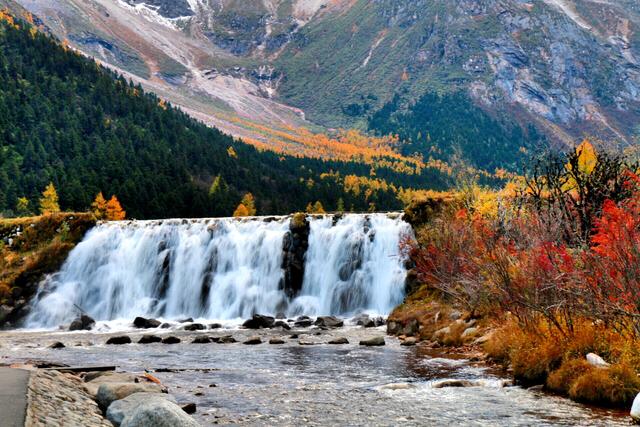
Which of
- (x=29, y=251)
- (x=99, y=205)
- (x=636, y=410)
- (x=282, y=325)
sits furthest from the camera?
(x=99, y=205)

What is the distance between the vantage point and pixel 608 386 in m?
16.1

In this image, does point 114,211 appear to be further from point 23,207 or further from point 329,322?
point 329,322

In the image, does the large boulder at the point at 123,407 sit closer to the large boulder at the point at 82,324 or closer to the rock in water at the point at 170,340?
the rock in water at the point at 170,340

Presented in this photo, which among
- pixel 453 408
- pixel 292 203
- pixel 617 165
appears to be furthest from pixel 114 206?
pixel 453 408

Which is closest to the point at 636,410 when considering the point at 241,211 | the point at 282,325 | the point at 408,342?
the point at 408,342

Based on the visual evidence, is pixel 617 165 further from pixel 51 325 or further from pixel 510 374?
pixel 51 325

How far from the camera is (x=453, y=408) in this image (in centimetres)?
1677

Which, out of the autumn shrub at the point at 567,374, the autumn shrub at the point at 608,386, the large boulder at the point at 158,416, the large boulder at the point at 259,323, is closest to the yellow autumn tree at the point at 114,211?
the large boulder at the point at 259,323

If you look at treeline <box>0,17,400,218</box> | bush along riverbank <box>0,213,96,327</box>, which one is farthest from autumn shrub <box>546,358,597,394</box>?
treeline <box>0,17,400,218</box>

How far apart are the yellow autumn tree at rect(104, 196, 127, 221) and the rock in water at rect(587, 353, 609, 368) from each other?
3812 inches

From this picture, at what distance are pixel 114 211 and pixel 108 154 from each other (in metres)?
35.1

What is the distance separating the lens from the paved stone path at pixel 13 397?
1073 cm

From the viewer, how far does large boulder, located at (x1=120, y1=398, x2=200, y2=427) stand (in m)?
12.3

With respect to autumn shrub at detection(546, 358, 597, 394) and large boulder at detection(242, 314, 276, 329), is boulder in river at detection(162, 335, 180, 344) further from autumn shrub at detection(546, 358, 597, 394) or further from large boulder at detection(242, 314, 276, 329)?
autumn shrub at detection(546, 358, 597, 394)
